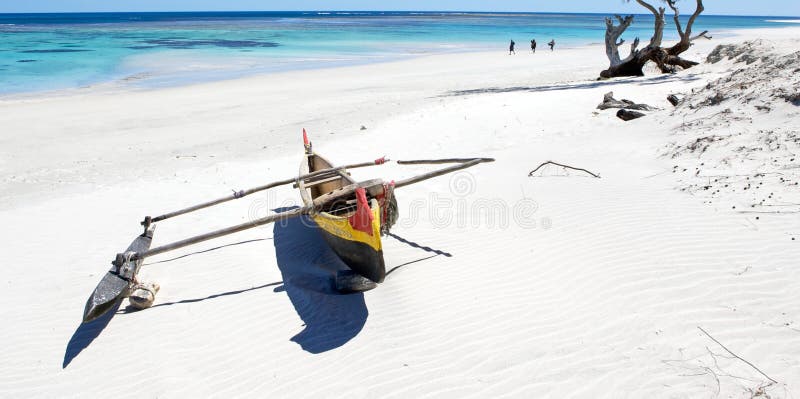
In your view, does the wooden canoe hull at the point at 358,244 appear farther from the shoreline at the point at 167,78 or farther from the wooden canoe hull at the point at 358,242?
the shoreline at the point at 167,78

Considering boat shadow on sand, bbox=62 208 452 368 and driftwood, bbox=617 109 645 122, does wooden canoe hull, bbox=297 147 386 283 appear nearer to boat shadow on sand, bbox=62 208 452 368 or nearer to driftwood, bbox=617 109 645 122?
boat shadow on sand, bbox=62 208 452 368

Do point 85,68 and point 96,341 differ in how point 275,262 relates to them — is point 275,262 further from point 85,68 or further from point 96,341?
point 85,68

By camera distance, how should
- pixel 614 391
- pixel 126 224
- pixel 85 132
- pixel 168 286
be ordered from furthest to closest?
pixel 85 132 → pixel 126 224 → pixel 168 286 → pixel 614 391

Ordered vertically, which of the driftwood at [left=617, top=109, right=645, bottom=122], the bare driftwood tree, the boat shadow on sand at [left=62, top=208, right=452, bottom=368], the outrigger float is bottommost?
the boat shadow on sand at [left=62, top=208, right=452, bottom=368]

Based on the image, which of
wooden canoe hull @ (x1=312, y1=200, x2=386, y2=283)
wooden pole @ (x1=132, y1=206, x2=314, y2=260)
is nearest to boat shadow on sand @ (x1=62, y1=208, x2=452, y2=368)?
wooden canoe hull @ (x1=312, y1=200, x2=386, y2=283)

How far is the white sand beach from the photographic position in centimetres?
425

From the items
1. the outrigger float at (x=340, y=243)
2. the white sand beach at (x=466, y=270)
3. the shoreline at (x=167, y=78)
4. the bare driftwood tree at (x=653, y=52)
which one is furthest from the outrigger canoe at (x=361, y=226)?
the shoreline at (x=167, y=78)

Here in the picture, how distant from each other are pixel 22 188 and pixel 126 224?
12.7 feet

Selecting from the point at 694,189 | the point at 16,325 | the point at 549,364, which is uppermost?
the point at 694,189

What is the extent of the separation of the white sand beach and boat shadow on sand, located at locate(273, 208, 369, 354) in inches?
1.3

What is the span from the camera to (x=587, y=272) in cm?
550

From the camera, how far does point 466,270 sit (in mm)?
6023

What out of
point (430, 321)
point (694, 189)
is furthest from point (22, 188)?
point (694, 189)

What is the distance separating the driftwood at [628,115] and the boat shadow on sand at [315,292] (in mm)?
8601
